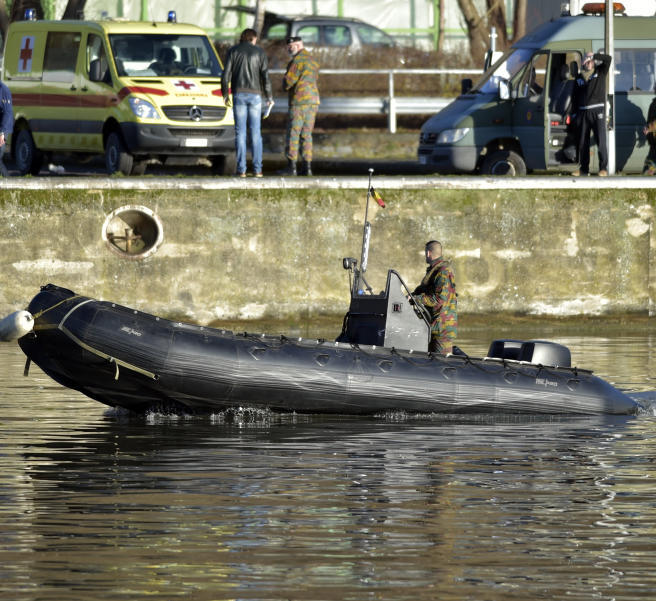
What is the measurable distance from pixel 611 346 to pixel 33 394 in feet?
23.5

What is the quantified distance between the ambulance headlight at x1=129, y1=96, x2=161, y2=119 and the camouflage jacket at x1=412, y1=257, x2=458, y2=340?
7844 mm

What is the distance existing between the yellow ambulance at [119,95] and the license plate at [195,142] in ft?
0.04

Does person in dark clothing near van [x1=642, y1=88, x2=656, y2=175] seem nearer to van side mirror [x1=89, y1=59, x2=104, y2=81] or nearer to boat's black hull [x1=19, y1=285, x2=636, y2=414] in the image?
van side mirror [x1=89, y1=59, x2=104, y2=81]

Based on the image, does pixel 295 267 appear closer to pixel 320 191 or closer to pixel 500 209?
pixel 320 191

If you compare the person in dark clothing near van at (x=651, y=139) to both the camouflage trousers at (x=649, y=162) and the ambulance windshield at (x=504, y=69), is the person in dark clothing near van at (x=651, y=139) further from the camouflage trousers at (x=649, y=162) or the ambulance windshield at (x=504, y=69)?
the ambulance windshield at (x=504, y=69)

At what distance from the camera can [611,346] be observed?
19.8 meters

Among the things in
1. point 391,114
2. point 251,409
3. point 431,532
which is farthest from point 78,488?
point 391,114

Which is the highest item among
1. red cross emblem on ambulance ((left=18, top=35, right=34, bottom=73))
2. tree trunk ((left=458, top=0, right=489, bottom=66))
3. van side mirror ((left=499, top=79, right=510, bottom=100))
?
tree trunk ((left=458, top=0, right=489, bottom=66))

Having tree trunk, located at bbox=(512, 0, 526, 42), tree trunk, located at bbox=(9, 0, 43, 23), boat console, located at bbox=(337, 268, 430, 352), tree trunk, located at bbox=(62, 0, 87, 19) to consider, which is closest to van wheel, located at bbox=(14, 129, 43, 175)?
tree trunk, located at bbox=(62, 0, 87, 19)

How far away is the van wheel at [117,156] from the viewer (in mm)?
22359

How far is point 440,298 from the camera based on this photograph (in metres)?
15.1

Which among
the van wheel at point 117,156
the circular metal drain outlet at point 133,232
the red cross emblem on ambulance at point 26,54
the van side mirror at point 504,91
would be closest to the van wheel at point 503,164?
the van side mirror at point 504,91

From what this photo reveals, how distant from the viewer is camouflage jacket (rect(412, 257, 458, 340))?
15078 mm

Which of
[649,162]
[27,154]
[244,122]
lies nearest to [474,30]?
[649,162]
